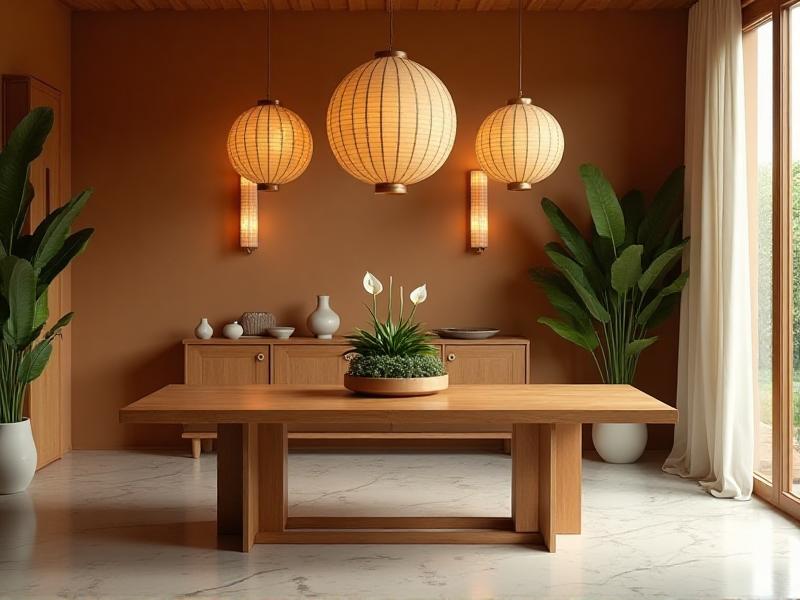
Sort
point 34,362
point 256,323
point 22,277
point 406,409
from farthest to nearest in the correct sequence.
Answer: point 256,323 → point 34,362 → point 22,277 → point 406,409

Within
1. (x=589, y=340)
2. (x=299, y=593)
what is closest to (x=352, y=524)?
(x=299, y=593)

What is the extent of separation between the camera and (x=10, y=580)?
379 cm

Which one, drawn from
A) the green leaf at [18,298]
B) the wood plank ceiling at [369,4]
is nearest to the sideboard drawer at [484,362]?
the wood plank ceiling at [369,4]

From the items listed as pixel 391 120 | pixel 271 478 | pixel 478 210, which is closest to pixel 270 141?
pixel 391 120

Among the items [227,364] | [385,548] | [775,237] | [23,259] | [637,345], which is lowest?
[385,548]

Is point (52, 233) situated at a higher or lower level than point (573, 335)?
higher

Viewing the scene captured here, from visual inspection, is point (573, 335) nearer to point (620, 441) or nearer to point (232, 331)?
point (620, 441)

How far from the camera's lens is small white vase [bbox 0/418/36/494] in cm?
521

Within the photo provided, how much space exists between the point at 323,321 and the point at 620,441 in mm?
2170

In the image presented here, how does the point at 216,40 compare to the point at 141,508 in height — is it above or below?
above

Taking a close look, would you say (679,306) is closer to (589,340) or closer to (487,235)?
(589,340)

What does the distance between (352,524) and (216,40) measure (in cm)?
381

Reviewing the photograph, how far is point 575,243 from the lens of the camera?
6223 mm

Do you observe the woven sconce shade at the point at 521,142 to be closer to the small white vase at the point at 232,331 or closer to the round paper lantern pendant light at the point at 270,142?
the round paper lantern pendant light at the point at 270,142
